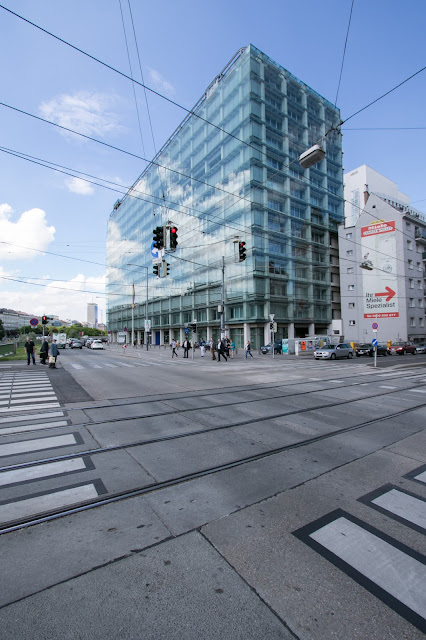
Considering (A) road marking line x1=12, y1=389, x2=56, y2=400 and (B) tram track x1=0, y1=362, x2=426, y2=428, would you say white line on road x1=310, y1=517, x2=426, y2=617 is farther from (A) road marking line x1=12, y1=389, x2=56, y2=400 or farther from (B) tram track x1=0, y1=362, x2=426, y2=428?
(A) road marking line x1=12, y1=389, x2=56, y2=400

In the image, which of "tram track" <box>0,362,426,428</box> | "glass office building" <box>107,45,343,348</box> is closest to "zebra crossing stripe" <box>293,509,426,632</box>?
"tram track" <box>0,362,426,428</box>

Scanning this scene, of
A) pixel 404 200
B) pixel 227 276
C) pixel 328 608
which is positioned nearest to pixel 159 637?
pixel 328 608

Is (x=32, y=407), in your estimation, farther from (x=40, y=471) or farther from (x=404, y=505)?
(x=404, y=505)

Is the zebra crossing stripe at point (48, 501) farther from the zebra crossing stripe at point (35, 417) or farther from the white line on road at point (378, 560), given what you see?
the zebra crossing stripe at point (35, 417)

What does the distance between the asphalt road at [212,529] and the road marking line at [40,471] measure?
1.1 inches

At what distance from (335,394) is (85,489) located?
8.04 m

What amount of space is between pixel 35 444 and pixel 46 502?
2.03 metres

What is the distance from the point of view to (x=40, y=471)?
4051 millimetres

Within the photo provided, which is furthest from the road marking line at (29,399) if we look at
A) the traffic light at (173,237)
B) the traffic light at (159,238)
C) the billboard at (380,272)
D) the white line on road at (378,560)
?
the billboard at (380,272)

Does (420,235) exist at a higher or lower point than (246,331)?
higher

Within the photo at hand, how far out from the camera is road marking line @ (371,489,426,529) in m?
3.03

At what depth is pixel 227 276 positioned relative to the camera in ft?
135

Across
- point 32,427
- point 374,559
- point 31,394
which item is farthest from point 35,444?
point 31,394

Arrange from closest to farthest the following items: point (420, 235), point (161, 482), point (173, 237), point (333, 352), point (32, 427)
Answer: point (161, 482) → point (32, 427) → point (173, 237) → point (333, 352) → point (420, 235)
